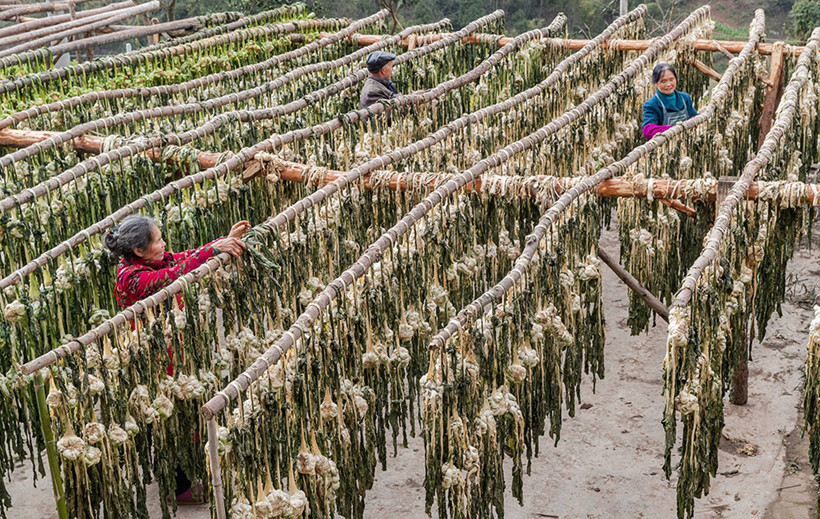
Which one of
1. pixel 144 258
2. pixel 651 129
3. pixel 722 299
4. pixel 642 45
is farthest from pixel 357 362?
pixel 642 45

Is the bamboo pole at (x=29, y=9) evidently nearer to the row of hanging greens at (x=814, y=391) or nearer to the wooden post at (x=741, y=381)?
the wooden post at (x=741, y=381)

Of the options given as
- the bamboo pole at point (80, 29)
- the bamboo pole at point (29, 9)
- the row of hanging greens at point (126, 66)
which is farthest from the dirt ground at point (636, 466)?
the bamboo pole at point (29, 9)

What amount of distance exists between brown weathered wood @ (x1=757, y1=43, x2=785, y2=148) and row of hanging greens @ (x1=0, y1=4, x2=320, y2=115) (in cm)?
501

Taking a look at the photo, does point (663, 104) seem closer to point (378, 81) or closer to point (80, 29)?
point (378, 81)

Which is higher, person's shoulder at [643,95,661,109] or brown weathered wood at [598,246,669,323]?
person's shoulder at [643,95,661,109]

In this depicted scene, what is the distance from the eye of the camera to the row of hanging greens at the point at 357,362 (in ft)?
11.6

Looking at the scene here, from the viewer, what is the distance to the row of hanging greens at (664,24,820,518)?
12.9 feet

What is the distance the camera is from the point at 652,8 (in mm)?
29844

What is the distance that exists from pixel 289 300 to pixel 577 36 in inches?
1018

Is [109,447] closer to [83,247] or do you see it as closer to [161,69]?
[83,247]

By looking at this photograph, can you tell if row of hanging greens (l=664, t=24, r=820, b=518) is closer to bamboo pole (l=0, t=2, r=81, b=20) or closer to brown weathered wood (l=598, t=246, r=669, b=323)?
brown weathered wood (l=598, t=246, r=669, b=323)

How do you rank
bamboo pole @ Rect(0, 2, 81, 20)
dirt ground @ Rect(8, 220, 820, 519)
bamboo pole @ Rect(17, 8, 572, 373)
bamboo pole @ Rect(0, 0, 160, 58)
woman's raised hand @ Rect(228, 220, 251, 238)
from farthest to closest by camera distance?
bamboo pole @ Rect(0, 2, 81, 20) < bamboo pole @ Rect(0, 0, 160, 58) < dirt ground @ Rect(8, 220, 820, 519) < woman's raised hand @ Rect(228, 220, 251, 238) < bamboo pole @ Rect(17, 8, 572, 373)

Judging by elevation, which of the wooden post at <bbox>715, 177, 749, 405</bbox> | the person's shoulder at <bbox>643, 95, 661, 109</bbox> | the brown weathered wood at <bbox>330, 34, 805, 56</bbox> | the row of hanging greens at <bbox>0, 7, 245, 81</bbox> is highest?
the row of hanging greens at <bbox>0, 7, 245, 81</bbox>

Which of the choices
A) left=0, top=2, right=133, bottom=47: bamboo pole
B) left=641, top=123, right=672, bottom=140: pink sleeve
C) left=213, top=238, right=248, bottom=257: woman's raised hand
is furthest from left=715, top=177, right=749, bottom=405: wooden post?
left=0, top=2, right=133, bottom=47: bamboo pole
